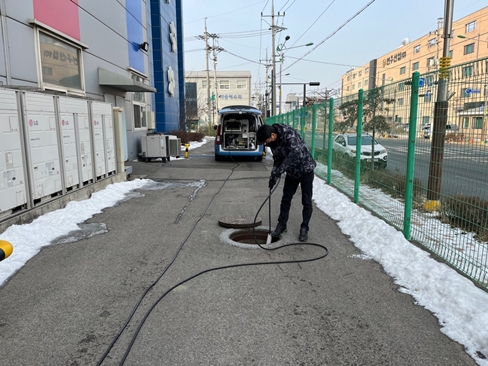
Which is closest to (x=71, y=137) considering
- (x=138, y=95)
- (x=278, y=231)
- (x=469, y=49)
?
(x=278, y=231)

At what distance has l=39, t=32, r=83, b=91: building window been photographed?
8.73 metres

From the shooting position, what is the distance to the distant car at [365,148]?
6489 millimetres

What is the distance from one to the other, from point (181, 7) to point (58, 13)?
27.8 m

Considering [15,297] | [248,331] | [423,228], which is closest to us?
[248,331]

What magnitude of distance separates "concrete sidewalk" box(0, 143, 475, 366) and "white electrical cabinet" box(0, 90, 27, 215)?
1.20 metres

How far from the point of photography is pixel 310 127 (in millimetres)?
11672

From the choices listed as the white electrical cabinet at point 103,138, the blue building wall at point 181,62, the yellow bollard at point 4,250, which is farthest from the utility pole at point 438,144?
the blue building wall at point 181,62

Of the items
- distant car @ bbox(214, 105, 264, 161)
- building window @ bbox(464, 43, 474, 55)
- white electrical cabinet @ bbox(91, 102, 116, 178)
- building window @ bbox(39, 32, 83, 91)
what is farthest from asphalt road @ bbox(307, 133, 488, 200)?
building window @ bbox(464, 43, 474, 55)

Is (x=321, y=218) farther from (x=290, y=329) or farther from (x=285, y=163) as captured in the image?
(x=290, y=329)

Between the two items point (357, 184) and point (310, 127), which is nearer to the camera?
point (357, 184)

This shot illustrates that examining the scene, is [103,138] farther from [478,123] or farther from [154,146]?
[478,123]

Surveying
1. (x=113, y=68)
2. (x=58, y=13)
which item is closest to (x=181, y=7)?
(x=113, y=68)

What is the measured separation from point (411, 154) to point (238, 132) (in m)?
12.6

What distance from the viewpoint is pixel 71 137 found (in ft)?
25.1
